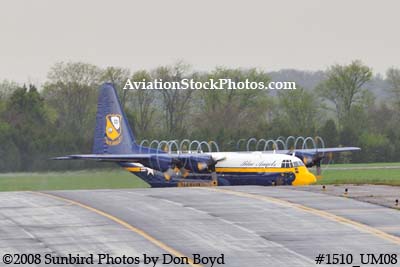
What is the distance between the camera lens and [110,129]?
7431cm

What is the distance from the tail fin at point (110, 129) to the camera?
73.9m

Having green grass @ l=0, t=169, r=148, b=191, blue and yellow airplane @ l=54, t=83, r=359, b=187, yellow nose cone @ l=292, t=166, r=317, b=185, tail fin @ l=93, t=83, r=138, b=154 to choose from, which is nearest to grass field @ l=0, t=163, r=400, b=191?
green grass @ l=0, t=169, r=148, b=191

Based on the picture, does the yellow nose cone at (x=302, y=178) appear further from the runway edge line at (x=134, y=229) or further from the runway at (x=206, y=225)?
the runway edge line at (x=134, y=229)

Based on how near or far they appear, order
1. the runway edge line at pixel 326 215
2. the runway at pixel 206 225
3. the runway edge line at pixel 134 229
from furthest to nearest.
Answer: the runway edge line at pixel 326 215
the runway at pixel 206 225
the runway edge line at pixel 134 229

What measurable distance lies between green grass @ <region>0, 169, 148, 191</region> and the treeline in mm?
23676

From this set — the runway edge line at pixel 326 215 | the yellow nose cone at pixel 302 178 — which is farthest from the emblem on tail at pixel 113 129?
the runway edge line at pixel 326 215

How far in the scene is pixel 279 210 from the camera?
1412 inches

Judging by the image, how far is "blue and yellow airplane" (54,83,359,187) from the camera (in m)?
60.1

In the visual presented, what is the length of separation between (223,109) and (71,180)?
50.6m

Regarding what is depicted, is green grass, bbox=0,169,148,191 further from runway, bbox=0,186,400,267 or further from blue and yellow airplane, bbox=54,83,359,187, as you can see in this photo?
runway, bbox=0,186,400,267

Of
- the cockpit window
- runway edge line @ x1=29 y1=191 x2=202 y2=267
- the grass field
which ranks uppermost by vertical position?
the cockpit window

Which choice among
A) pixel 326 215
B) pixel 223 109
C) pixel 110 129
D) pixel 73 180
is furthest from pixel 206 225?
pixel 223 109

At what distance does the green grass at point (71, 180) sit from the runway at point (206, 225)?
86.6 feet

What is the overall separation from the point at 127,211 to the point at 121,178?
125 ft
